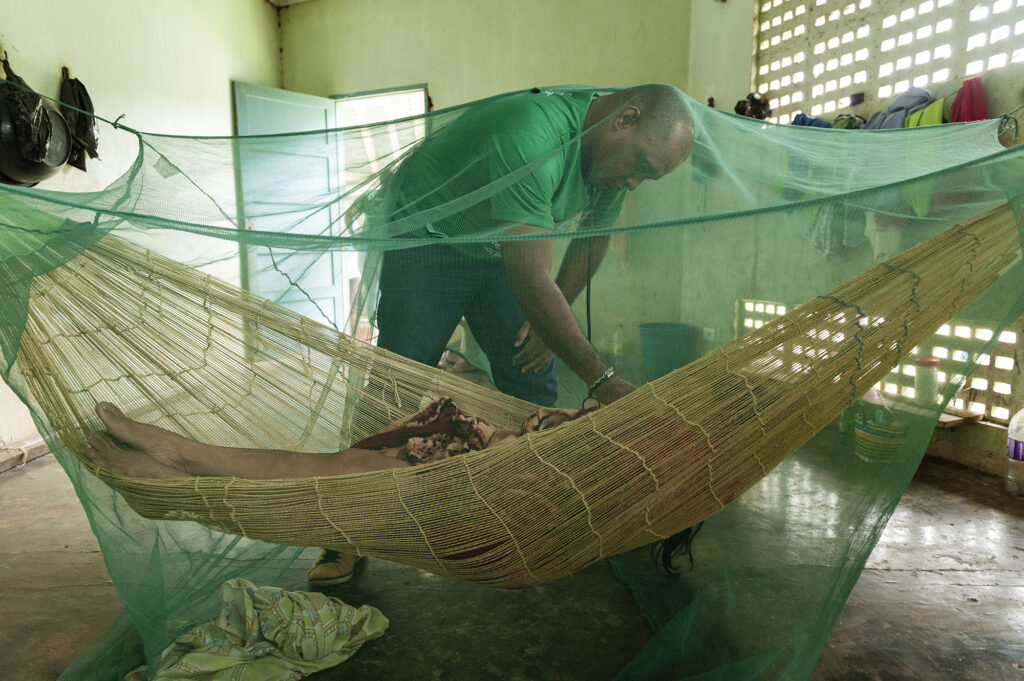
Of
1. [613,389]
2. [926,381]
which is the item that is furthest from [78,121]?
[926,381]

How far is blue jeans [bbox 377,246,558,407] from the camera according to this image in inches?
52.8

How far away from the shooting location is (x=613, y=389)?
1.27 metres

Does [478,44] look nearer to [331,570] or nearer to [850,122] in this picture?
[850,122]

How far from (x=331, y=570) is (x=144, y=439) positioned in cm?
67

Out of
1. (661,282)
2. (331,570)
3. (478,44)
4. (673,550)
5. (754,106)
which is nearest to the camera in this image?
(661,282)

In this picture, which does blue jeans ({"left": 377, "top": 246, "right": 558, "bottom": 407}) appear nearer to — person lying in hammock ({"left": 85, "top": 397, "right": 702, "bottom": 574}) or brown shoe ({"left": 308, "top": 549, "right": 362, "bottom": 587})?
person lying in hammock ({"left": 85, "top": 397, "right": 702, "bottom": 574})

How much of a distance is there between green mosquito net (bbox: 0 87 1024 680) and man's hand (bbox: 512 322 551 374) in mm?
81

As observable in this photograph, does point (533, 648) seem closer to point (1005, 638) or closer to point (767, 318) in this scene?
point (767, 318)

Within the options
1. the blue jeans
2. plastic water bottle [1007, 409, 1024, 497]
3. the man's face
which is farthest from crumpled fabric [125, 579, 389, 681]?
plastic water bottle [1007, 409, 1024, 497]

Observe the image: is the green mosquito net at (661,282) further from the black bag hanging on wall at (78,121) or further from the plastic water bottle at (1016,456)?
the black bag hanging on wall at (78,121)

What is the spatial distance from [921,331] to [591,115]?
29.3 inches

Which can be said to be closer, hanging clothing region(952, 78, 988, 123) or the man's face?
the man's face

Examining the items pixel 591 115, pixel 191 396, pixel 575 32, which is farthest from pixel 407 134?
pixel 575 32

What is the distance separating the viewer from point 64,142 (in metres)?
2.71
